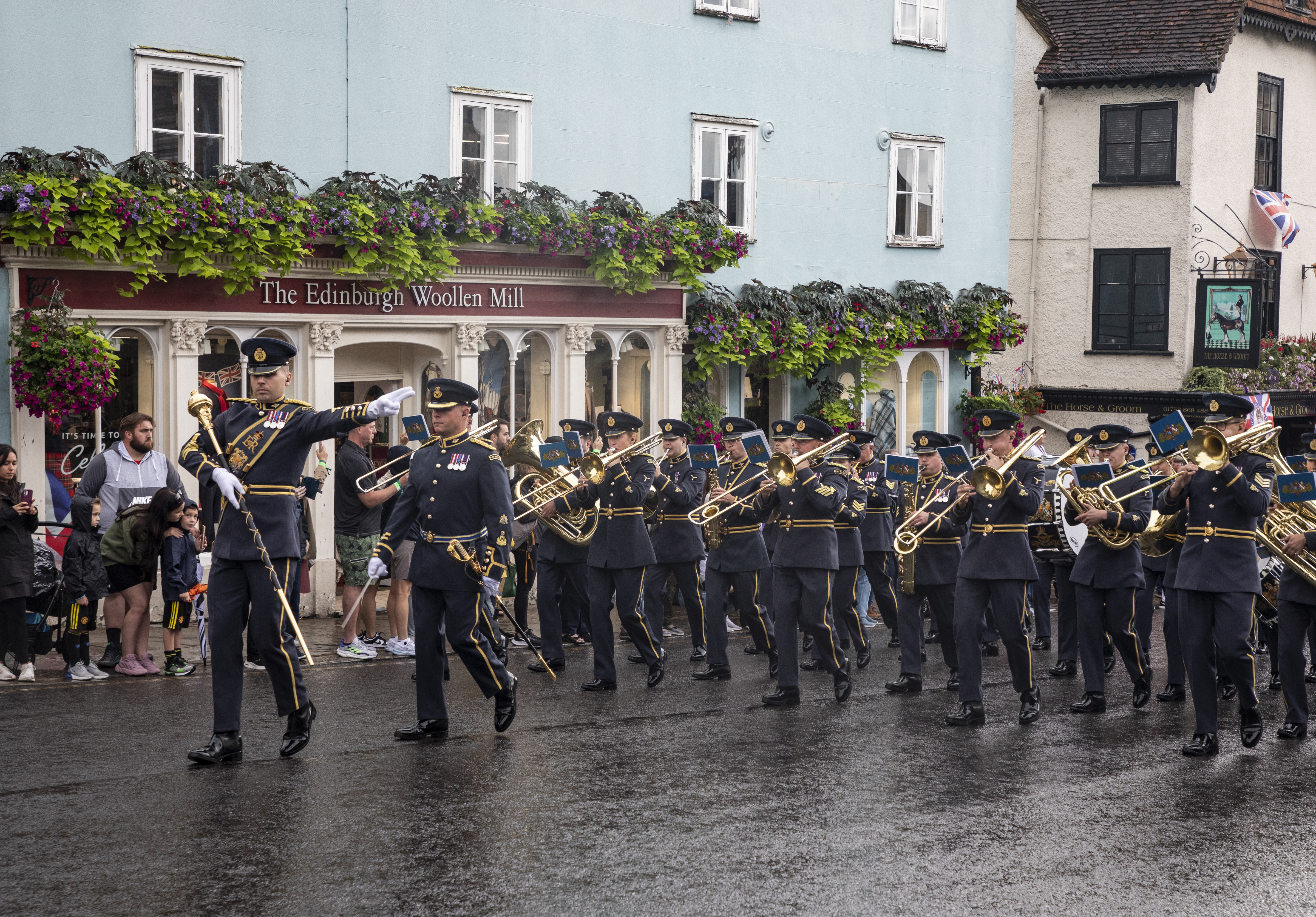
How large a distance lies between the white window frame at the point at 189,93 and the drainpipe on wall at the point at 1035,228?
14279mm

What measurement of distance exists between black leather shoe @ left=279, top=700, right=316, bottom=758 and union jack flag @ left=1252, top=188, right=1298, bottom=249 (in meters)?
20.8

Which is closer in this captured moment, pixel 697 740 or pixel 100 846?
pixel 100 846

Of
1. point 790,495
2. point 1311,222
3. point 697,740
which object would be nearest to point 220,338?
point 790,495

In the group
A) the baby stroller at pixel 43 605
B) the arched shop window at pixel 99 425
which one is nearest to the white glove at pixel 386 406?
the baby stroller at pixel 43 605

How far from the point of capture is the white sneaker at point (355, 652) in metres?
12.1

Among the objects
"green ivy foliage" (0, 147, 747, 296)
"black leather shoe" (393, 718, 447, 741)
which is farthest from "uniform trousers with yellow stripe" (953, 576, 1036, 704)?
"green ivy foliage" (0, 147, 747, 296)

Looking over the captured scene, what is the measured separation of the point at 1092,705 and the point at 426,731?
4.54 meters

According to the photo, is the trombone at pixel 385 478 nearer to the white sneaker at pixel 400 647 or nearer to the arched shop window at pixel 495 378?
the white sneaker at pixel 400 647

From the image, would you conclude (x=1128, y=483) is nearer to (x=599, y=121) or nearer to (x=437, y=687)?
(x=437, y=687)

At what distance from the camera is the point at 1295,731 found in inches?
374

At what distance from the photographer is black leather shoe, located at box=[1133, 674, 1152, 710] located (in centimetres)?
1067

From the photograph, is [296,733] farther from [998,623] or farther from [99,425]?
[99,425]

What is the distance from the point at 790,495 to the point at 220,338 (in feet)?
21.2

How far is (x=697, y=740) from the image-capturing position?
29.8 feet
